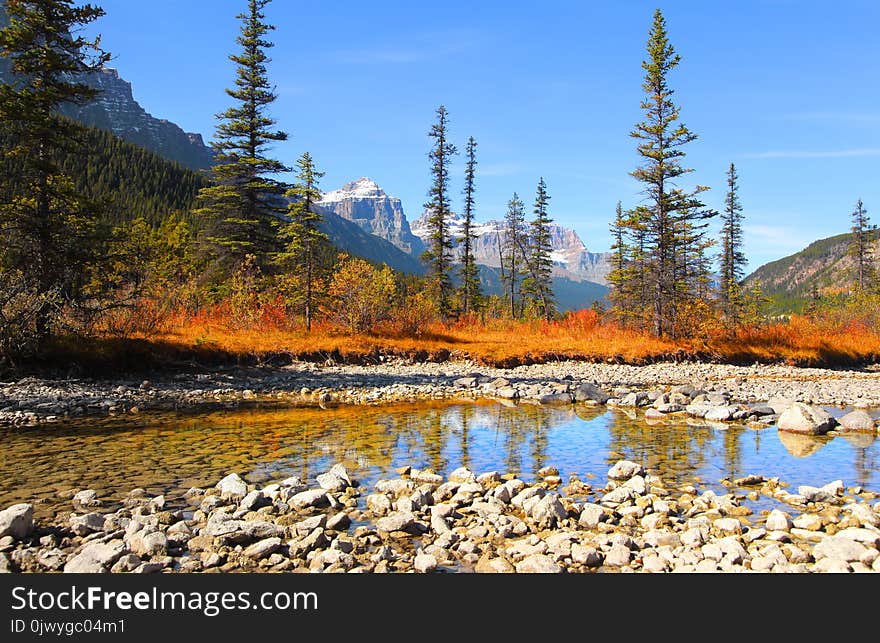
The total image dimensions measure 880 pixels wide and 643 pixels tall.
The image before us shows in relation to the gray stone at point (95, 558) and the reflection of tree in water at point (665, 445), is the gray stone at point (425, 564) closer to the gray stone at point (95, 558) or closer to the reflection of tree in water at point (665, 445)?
the gray stone at point (95, 558)

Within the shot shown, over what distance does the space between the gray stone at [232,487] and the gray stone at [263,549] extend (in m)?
1.66

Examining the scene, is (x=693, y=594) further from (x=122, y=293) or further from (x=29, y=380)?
(x=122, y=293)

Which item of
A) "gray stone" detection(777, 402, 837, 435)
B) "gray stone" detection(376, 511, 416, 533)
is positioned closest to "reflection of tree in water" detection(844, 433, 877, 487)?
"gray stone" detection(777, 402, 837, 435)

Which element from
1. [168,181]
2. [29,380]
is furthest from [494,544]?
[168,181]

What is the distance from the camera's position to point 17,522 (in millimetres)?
5305

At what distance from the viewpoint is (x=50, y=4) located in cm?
1554

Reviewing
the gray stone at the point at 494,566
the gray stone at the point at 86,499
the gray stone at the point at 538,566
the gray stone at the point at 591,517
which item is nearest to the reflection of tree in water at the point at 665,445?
the gray stone at the point at 591,517

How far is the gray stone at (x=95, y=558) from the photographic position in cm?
460

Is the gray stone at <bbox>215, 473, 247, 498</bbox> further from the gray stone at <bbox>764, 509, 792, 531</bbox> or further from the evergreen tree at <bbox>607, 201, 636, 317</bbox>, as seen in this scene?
the evergreen tree at <bbox>607, 201, 636, 317</bbox>

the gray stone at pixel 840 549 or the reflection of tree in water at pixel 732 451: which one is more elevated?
the gray stone at pixel 840 549

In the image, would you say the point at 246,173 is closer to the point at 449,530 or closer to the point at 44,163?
the point at 44,163

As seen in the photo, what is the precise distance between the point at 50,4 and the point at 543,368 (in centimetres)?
2048

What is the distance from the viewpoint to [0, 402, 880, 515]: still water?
787cm

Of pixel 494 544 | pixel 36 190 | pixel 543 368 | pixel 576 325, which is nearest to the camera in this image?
pixel 494 544
